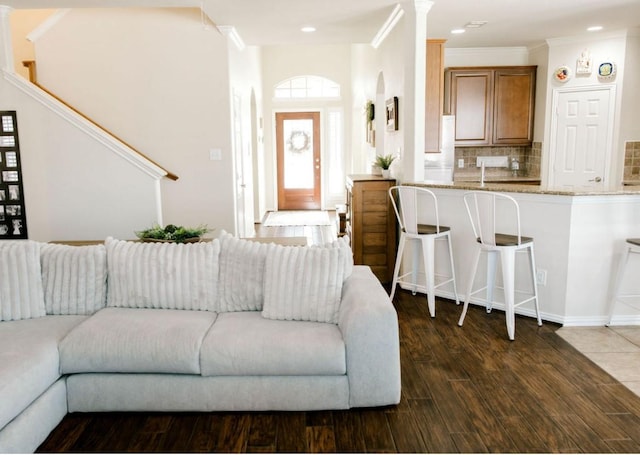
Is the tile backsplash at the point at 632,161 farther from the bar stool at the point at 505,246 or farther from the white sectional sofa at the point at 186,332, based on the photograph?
the white sectional sofa at the point at 186,332

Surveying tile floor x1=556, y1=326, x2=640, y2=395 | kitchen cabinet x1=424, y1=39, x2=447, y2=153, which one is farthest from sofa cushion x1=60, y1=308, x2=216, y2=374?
kitchen cabinet x1=424, y1=39, x2=447, y2=153

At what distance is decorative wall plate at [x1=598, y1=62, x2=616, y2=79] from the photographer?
599 cm

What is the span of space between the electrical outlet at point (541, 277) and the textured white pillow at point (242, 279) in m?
2.22

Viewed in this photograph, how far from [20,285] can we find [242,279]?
50.0 inches

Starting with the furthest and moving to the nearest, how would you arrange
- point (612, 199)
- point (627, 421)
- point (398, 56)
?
1. point (398, 56)
2. point (612, 199)
3. point (627, 421)

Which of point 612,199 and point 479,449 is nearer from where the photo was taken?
point 479,449

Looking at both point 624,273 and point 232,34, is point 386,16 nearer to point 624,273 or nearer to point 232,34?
point 232,34

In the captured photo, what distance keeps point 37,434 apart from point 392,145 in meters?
4.32

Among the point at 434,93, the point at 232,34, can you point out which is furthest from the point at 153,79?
the point at 434,93

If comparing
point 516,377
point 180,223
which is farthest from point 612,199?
point 180,223

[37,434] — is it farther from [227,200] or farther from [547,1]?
[547,1]

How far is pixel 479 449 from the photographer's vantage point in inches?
90.7

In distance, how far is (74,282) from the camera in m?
3.02

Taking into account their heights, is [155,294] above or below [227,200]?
below
